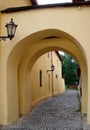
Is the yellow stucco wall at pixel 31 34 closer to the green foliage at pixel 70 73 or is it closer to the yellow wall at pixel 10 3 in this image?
the yellow wall at pixel 10 3

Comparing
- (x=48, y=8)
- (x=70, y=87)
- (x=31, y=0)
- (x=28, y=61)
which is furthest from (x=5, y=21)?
(x=70, y=87)

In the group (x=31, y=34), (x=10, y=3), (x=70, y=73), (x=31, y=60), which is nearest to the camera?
(x=31, y=34)

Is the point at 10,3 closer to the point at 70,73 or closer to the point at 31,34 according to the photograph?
the point at 31,34

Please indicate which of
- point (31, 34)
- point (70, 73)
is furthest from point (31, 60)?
point (70, 73)

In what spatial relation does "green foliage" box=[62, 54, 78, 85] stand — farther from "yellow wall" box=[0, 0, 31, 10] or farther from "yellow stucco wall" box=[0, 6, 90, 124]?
"yellow stucco wall" box=[0, 6, 90, 124]

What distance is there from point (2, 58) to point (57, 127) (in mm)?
2765

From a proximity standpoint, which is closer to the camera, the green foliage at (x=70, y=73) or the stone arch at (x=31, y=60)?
the stone arch at (x=31, y=60)

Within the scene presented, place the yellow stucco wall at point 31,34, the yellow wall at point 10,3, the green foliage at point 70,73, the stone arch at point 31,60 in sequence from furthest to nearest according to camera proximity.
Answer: the green foliage at point 70,73
the stone arch at point 31,60
the yellow wall at point 10,3
the yellow stucco wall at point 31,34

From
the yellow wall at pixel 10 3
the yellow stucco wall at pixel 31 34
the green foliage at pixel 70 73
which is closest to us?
the yellow stucco wall at pixel 31 34

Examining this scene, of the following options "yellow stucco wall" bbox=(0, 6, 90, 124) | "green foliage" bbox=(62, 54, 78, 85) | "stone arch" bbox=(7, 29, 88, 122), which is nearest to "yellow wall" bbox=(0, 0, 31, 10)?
"yellow stucco wall" bbox=(0, 6, 90, 124)

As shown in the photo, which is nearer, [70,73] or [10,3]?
[10,3]

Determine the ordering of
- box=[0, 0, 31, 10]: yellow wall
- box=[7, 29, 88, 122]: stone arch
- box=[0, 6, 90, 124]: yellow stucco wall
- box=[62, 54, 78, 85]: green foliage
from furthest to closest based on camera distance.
→ box=[62, 54, 78, 85]: green foliage, box=[7, 29, 88, 122]: stone arch, box=[0, 0, 31, 10]: yellow wall, box=[0, 6, 90, 124]: yellow stucco wall

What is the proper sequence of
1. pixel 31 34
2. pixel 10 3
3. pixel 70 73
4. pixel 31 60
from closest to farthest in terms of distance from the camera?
1. pixel 31 34
2. pixel 10 3
3. pixel 31 60
4. pixel 70 73

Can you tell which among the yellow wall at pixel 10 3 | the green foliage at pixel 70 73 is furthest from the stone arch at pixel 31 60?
the green foliage at pixel 70 73
